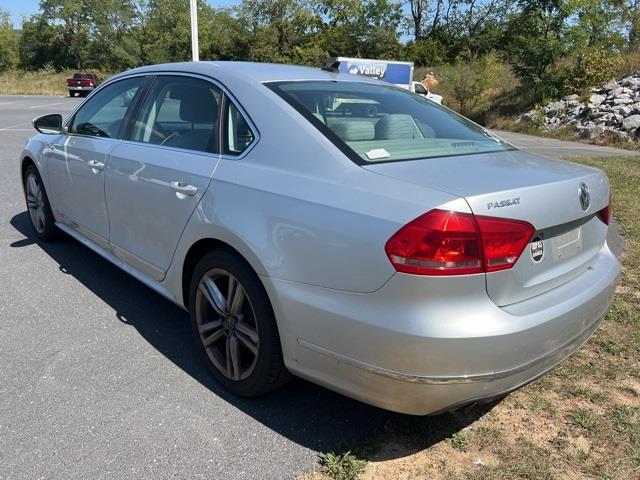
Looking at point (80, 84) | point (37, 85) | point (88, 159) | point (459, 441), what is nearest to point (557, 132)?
point (88, 159)

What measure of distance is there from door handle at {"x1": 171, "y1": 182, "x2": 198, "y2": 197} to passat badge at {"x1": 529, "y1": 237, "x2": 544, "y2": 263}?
164 cm

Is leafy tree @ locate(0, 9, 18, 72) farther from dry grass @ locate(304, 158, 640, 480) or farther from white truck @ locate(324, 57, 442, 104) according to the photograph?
dry grass @ locate(304, 158, 640, 480)

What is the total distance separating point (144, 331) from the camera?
3.63 meters

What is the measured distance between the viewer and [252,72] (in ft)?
10.1

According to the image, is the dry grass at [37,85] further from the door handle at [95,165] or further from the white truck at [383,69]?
the door handle at [95,165]

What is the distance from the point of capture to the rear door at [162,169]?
298 cm

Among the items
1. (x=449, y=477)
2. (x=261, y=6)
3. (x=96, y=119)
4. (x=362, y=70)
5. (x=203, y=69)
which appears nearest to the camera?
(x=449, y=477)

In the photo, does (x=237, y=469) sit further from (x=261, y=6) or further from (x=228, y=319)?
(x=261, y=6)

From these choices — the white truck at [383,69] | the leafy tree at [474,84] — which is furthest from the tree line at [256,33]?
the white truck at [383,69]

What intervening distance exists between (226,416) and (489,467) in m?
1.25

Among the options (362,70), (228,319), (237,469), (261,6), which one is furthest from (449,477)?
(261,6)

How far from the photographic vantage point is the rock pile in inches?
750

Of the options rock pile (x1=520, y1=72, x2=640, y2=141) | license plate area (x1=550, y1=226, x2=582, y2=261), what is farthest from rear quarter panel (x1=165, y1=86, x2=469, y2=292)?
rock pile (x1=520, y1=72, x2=640, y2=141)

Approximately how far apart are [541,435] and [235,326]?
156 cm
